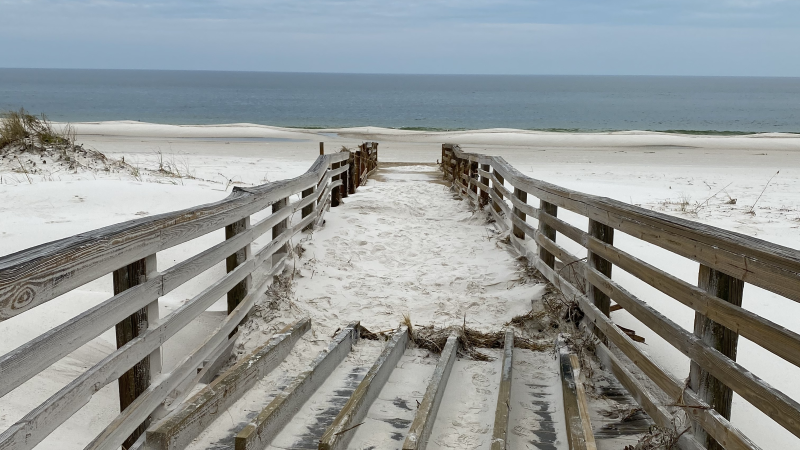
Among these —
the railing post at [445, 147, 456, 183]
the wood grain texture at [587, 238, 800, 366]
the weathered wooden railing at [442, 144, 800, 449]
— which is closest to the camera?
the wood grain texture at [587, 238, 800, 366]

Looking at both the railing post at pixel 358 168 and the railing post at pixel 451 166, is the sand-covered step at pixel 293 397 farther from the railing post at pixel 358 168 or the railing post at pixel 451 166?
the railing post at pixel 451 166

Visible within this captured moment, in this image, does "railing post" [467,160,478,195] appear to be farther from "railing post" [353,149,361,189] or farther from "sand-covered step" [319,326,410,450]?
"sand-covered step" [319,326,410,450]

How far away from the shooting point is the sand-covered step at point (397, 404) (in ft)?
11.6

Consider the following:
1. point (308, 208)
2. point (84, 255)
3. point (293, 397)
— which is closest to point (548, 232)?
point (308, 208)

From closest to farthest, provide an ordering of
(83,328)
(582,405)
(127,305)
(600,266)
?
(83,328) → (127,305) → (582,405) → (600,266)

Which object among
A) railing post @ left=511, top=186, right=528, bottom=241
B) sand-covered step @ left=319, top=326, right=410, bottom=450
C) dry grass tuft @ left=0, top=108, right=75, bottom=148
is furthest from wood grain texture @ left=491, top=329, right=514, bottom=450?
dry grass tuft @ left=0, top=108, right=75, bottom=148

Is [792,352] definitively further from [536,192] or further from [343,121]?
[343,121]

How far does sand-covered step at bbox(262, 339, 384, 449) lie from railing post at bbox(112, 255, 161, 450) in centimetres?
66

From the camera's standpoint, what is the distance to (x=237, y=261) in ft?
16.6

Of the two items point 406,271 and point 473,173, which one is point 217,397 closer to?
point 406,271

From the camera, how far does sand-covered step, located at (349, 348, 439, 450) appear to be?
352cm

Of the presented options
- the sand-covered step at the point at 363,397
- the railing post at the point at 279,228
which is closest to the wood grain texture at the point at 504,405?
the sand-covered step at the point at 363,397

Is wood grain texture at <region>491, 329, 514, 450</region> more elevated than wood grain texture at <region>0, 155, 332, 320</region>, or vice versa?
wood grain texture at <region>0, 155, 332, 320</region>

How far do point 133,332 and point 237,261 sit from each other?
1.83 metres
